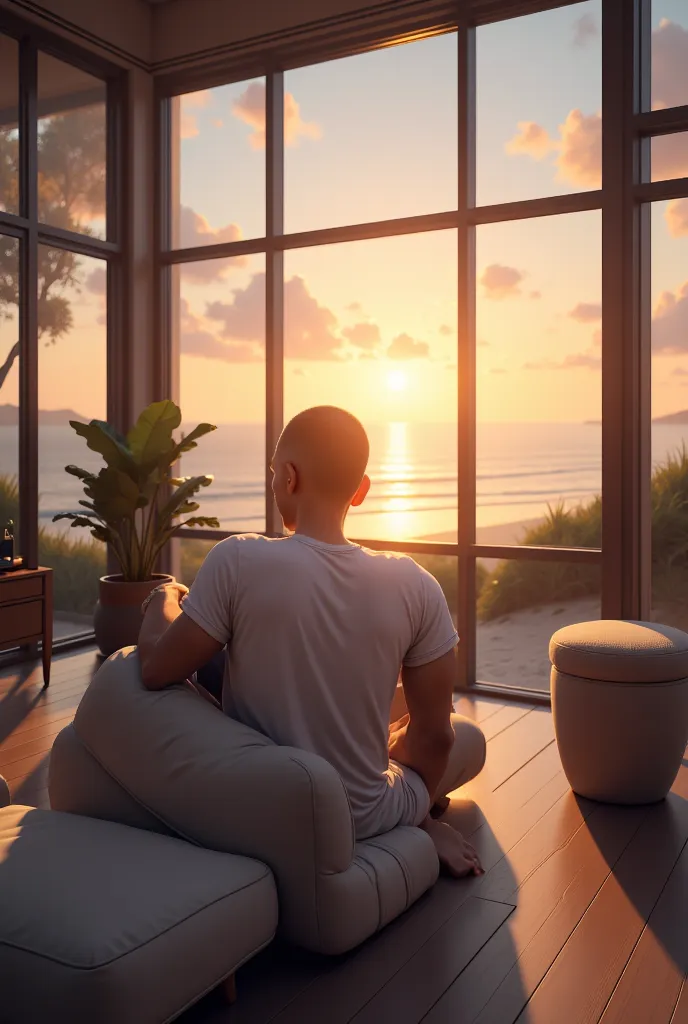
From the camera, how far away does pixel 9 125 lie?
5.16 metres

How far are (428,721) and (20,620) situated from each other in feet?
9.71

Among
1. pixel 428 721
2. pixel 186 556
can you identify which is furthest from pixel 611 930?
pixel 186 556

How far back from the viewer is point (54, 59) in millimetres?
5422

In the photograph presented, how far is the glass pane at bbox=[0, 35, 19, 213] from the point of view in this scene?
16.8 ft

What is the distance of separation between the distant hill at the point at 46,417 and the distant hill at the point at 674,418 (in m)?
3.40

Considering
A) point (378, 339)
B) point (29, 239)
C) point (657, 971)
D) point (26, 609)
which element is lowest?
point (657, 971)

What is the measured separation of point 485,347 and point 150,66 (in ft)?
9.62

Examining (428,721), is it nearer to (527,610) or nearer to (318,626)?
(318,626)

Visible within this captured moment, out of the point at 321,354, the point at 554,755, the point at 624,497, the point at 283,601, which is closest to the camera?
the point at 283,601

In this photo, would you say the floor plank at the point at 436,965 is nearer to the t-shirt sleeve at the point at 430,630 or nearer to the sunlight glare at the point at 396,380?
the t-shirt sleeve at the point at 430,630

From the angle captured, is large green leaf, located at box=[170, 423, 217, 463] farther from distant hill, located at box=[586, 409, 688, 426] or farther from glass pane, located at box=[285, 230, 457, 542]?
distant hill, located at box=[586, 409, 688, 426]

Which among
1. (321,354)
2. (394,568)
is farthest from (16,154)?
(394,568)

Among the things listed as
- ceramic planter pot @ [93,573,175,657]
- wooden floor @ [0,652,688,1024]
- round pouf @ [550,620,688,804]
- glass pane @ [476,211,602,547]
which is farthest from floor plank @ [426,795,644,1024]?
ceramic planter pot @ [93,573,175,657]

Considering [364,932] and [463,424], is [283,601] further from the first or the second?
[463,424]
